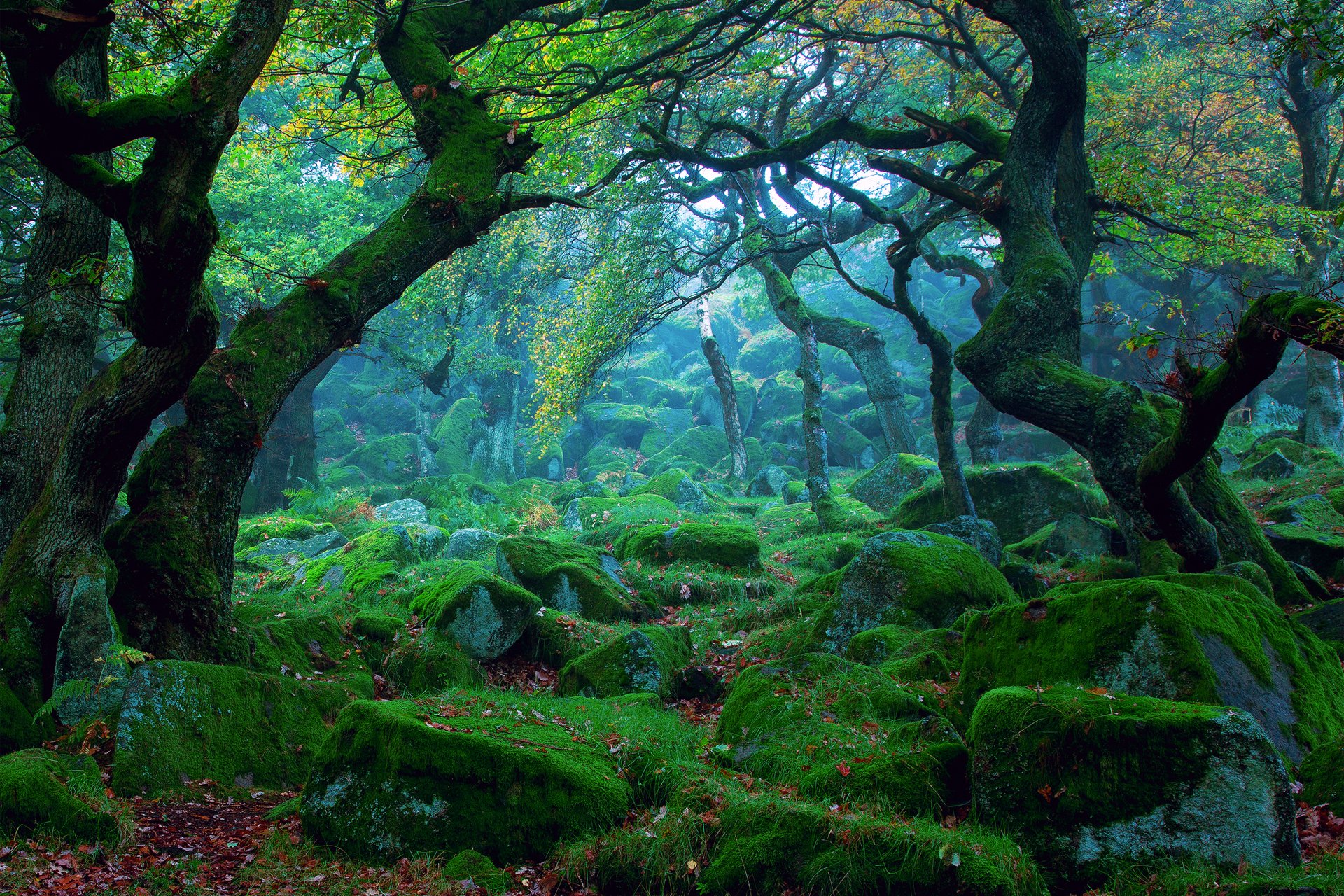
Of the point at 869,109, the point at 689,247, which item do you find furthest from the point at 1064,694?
the point at 869,109

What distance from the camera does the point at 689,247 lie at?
55.3 ft

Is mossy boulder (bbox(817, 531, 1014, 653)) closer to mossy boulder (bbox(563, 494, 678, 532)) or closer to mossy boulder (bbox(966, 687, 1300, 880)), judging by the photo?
mossy boulder (bbox(966, 687, 1300, 880))

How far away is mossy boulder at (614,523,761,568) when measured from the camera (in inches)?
465

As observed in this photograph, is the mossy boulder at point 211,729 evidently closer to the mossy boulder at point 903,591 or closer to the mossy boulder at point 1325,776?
the mossy boulder at point 903,591

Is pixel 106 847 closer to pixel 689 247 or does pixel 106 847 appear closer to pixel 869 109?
pixel 689 247

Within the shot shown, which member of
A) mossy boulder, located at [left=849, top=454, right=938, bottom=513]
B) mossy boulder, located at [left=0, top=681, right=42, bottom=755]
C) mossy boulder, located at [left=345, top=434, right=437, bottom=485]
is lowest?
mossy boulder, located at [left=0, top=681, right=42, bottom=755]

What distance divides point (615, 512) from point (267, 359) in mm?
10471

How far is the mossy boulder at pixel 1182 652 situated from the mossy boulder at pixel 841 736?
678 mm

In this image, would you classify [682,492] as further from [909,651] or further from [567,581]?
[909,651]

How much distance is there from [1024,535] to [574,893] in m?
11.1

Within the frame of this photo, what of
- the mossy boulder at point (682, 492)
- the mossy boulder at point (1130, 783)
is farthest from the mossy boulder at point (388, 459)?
the mossy boulder at point (1130, 783)

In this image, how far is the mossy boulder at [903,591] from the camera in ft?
25.2

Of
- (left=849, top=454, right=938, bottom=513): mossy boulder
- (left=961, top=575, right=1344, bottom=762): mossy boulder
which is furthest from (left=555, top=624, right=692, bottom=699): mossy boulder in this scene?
(left=849, top=454, right=938, bottom=513): mossy boulder

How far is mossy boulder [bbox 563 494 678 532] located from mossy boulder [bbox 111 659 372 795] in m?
9.01
